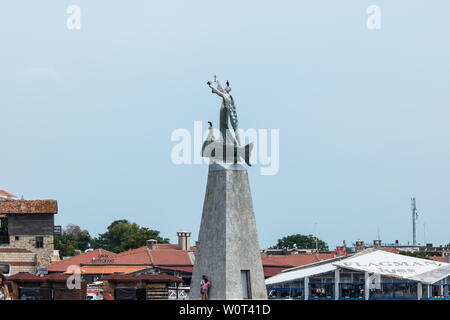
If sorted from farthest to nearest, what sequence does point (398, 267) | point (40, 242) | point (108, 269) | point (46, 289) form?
point (40, 242) < point (108, 269) < point (398, 267) < point (46, 289)

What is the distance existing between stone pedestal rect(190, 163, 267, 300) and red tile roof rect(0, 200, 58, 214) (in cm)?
4286

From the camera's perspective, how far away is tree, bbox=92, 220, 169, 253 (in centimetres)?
10469

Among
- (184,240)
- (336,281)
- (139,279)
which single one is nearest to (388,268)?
(336,281)

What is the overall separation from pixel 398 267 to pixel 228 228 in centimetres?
2325

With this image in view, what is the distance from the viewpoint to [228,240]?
34.8 m

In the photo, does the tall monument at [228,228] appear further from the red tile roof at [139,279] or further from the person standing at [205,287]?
the red tile roof at [139,279]

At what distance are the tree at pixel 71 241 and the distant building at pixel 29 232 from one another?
32.6 metres

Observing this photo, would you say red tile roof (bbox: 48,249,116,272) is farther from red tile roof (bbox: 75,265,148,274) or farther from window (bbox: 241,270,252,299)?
window (bbox: 241,270,252,299)

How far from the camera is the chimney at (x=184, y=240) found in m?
90.4

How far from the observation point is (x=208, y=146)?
3619 cm

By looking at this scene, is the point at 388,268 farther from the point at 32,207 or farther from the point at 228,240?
the point at 32,207
